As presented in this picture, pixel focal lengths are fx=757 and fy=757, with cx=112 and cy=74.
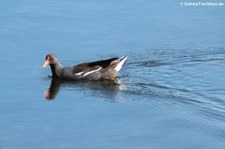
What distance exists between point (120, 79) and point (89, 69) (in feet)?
2.51

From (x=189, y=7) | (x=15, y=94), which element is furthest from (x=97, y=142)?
(x=189, y=7)

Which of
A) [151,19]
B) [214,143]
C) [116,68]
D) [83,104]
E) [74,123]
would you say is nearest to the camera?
[214,143]

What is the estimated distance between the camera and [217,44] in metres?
19.3

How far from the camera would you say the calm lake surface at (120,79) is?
1388 cm

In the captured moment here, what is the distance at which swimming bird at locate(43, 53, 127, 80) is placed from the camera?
17734 millimetres

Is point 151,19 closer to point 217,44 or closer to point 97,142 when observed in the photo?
point 217,44

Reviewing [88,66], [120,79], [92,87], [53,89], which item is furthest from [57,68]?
[120,79]

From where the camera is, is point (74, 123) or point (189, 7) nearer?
point (74, 123)

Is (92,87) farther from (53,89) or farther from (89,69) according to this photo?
(53,89)

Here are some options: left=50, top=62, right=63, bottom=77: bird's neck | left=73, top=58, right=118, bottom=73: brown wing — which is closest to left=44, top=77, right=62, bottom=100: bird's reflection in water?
left=50, top=62, right=63, bottom=77: bird's neck

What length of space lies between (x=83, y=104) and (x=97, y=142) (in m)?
2.33

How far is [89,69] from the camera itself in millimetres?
17797

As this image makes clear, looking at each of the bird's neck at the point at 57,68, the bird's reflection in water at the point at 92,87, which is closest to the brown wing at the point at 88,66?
the bird's reflection in water at the point at 92,87

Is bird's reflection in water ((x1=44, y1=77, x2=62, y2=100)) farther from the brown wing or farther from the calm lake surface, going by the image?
the brown wing
